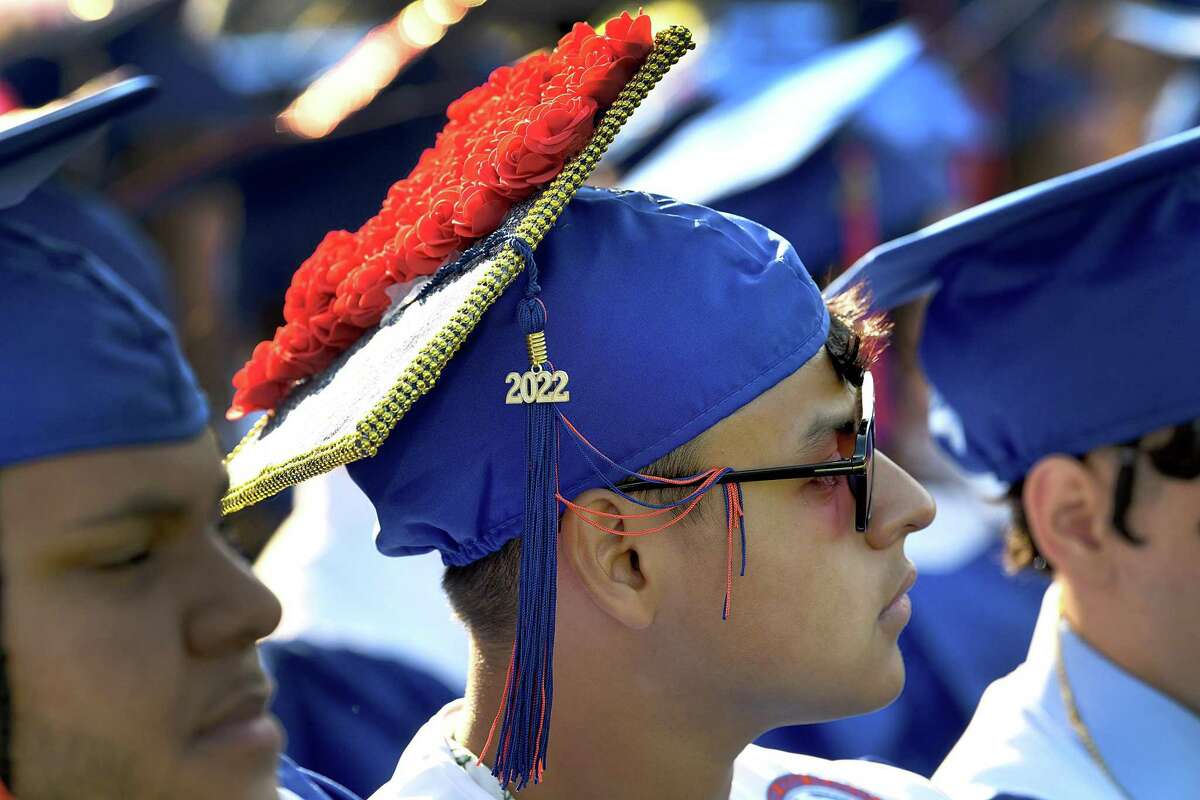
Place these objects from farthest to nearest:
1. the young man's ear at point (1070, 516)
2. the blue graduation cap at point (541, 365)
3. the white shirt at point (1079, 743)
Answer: the young man's ear at point (1070, 516), the white shirt at point (1079, 743), the blue graduation cap at point (541, 365)

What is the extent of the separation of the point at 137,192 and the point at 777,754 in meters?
4.63

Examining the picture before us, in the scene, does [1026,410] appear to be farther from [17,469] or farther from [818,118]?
[818,118]

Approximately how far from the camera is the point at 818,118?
434 centimetres

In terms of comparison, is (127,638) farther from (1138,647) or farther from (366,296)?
(1138,647)

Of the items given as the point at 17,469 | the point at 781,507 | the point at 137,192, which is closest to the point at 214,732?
the point at 17,469

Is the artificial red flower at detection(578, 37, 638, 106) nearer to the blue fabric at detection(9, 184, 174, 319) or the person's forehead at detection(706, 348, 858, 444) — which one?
the person's forehead at detection(706, 348, 858, 444)

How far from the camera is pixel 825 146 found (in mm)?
4371

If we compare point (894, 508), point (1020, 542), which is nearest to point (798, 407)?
point (894, 508)

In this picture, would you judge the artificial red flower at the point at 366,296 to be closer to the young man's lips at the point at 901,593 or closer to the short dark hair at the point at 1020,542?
the young man's lips at the point at 901,593

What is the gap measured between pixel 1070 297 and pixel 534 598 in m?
1.21

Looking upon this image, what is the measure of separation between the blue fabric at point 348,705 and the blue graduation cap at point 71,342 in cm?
150

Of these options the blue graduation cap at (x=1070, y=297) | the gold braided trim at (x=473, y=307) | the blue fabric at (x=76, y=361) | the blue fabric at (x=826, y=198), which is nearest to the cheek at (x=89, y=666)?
the blue fabric at (x=76, y=361)

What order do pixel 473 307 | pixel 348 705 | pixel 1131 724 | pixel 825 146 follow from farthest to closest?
pixel 825 146, pixel 348 705, pixel 1131 724, pixel 473 307

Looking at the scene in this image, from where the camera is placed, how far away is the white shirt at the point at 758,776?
1.73 meters
